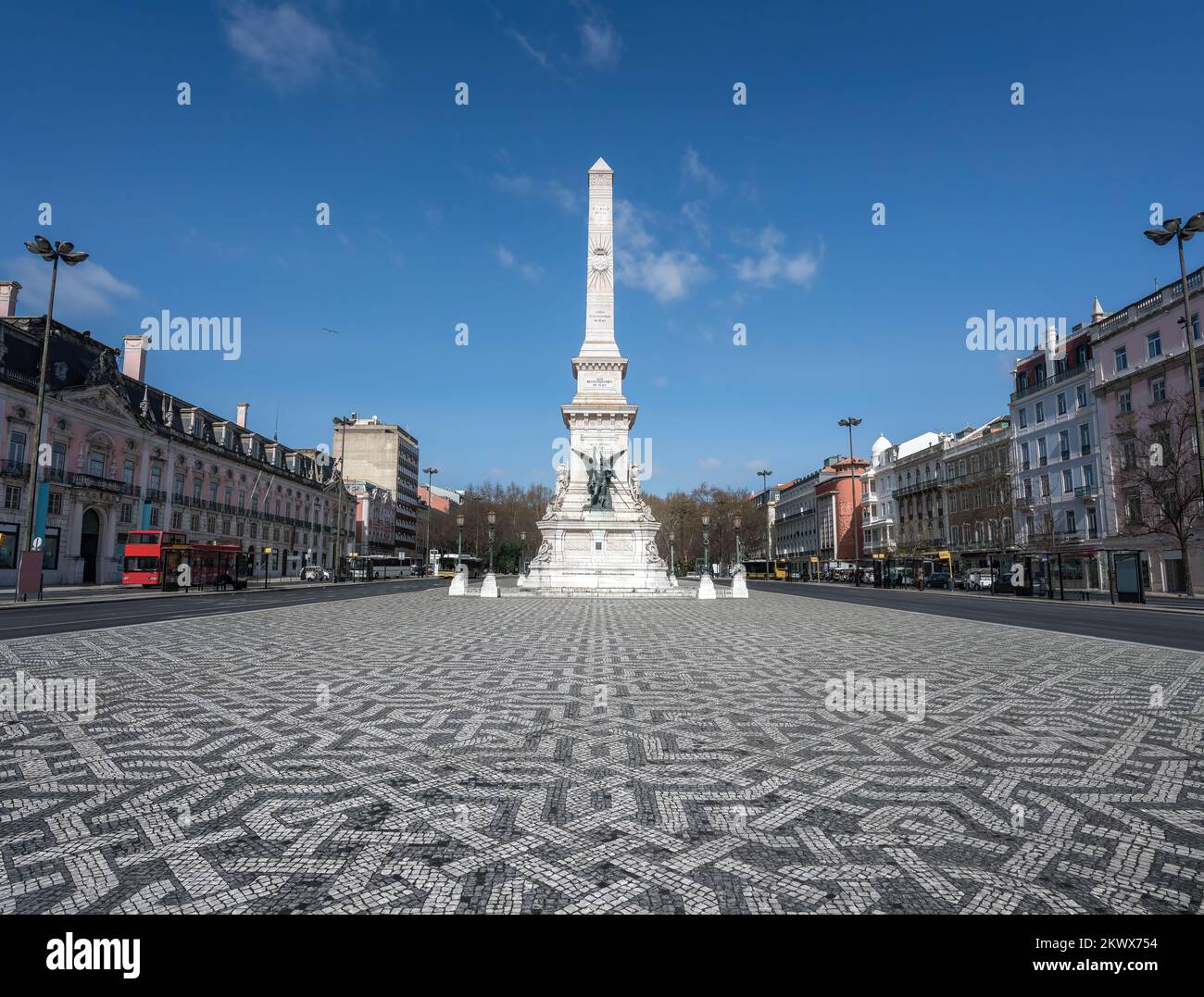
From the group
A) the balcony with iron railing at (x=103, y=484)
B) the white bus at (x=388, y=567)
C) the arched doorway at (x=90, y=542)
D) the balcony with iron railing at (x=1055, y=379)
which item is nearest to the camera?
the balcony with iron railing at (x=103, y=484)

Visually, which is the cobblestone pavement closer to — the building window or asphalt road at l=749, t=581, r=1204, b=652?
asphalt road at l=749, t=581, r=1204, b=652

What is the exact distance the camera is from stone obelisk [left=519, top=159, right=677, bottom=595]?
1299 inches

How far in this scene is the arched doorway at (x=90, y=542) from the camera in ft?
137

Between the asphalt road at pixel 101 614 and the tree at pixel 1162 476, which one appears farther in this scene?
the tree at pixel 1162 476

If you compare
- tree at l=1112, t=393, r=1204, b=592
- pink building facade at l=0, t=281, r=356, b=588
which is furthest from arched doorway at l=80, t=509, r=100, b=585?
tree at l=1112, t=393, r=1204, b=592

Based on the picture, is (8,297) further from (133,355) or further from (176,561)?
(176,561)

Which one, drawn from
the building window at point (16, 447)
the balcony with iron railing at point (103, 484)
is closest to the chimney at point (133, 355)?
the balcony with iron railing at point (103, 484)

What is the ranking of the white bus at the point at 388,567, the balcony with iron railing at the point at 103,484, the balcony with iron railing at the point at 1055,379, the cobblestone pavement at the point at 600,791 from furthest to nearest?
the white bus at the point at 388,567 < the balcony with iron railing at the point at 1055,379 < the balcony with iron railing at the point at 103,484 < the cobblestone pavement at the point at 600,791

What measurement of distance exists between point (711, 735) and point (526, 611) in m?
14.7

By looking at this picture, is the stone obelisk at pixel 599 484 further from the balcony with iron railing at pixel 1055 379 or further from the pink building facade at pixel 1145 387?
the balcony with iron railing at pixel 1055 379

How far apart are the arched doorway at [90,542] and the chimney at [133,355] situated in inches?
485

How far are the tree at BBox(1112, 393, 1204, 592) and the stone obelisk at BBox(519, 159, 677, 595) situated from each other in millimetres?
24782

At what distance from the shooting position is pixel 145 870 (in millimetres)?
3014
